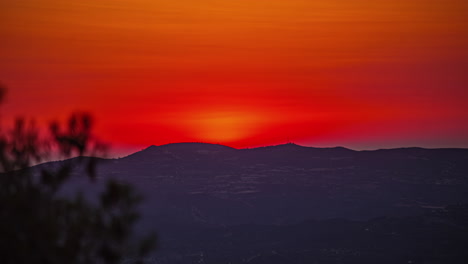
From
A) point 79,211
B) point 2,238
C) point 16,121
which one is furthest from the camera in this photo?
point 16,121

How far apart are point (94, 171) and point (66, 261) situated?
2.87 meters

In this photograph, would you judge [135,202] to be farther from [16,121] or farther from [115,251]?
[16,121]

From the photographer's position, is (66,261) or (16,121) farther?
(16,121)

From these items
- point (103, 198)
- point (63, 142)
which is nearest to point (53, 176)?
point (63, 142)

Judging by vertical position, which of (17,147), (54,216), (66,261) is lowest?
(66,261)

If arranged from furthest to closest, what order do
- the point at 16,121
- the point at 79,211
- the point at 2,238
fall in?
the point at 16,121
the point at 79,211
the point at 2,238

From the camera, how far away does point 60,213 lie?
23.4 meters

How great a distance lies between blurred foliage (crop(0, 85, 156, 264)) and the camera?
22109 mm

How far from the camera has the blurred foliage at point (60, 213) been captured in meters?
22.1

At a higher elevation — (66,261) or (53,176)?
(53,176)

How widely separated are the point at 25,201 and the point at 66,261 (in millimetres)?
2295

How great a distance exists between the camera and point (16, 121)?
2527 cm

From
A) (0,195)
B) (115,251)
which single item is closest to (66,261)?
(115,251)

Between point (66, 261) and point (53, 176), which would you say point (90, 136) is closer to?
point (53, 176)
